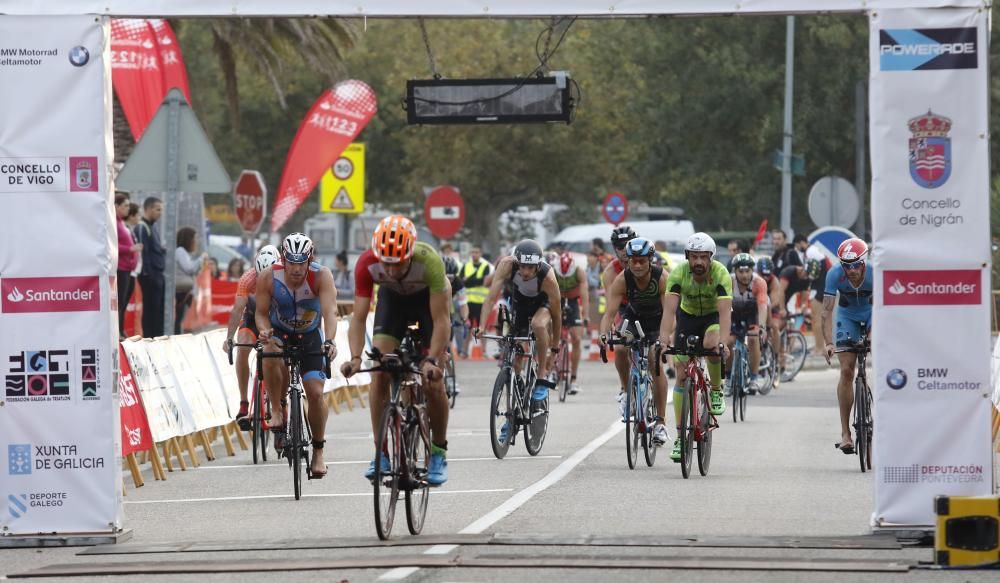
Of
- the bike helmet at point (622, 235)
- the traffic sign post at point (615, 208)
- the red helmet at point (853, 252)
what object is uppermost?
the traffic sign post at point (615, 208)

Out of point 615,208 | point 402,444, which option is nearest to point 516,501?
point 402,444

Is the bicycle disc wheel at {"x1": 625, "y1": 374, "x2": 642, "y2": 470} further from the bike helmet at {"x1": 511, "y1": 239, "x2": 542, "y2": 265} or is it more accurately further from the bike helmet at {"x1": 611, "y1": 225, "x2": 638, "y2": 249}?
the bike helmet at {"x1": 611, "y1": 225, "x2": 638, "y2": 249}

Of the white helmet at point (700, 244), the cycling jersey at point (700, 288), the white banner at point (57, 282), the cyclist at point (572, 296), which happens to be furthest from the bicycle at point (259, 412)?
the cyclist at point (572, 296)

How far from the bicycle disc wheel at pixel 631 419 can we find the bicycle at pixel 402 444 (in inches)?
166

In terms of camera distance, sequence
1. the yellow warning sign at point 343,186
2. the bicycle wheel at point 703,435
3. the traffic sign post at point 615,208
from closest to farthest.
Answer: the bicycle wheel at point 703,435, the yellow warning sign at point 343,186, the traffic sign post at point 615,208

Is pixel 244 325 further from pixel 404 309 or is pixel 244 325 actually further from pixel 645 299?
pixel 404 309

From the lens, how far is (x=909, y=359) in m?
11.8

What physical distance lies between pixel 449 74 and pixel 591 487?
43.2 meters

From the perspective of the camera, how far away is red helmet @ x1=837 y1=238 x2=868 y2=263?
1633cm

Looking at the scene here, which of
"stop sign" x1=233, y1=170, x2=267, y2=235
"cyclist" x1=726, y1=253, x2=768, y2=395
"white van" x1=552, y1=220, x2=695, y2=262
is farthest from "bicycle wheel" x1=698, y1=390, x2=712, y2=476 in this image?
"white van" x1=552, y1=220, x2=695, y2=262

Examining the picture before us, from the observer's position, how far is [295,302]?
49.3 feet

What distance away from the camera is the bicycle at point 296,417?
14578mm

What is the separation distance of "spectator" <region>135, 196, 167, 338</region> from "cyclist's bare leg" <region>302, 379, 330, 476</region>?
7.41 m

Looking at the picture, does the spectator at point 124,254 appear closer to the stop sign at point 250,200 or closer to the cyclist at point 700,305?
the stop sign at point 250,200
